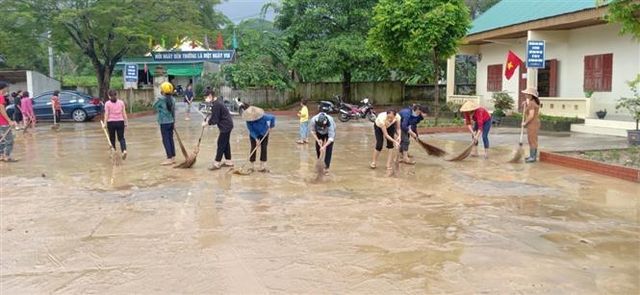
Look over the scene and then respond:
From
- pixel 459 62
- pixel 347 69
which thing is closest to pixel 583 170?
pixel 347 69

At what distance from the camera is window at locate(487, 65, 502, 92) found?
24.0 m

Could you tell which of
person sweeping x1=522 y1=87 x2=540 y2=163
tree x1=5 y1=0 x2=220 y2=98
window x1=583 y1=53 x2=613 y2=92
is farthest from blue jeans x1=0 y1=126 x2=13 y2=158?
window x1=583 y1=53 x2=613 y2=92

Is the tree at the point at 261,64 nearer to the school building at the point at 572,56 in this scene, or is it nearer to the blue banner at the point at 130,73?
the blue banner at the point at 130,73

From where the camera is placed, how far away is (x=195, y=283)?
4.78m

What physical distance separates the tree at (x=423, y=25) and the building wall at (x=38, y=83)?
17.4 m

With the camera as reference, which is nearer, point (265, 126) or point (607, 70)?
A: point (265, 126)

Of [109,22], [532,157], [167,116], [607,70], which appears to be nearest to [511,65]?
[607,70]

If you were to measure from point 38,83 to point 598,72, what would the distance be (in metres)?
24.0

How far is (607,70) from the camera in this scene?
17922mm

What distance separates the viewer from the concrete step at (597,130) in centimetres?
1567

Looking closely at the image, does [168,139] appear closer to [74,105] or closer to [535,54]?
[535,54]

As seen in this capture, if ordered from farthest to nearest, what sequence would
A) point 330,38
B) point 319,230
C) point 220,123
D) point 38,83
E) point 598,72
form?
1. point 38,83
2. point 330,38
3. point 598,72
4. point 220,123
5. point 319,230

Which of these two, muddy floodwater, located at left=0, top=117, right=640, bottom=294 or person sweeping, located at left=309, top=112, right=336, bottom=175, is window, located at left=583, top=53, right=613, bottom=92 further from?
person sweeping, located at left=309, top=112, right=336, bottom=175

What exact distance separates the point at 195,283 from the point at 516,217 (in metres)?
3.83
